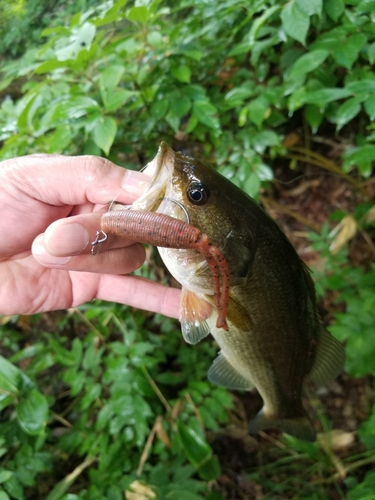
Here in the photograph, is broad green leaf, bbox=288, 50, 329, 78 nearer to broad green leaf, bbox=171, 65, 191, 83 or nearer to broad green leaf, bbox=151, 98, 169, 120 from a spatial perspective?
broad green leaf, bbox=171, 65, 191, 83

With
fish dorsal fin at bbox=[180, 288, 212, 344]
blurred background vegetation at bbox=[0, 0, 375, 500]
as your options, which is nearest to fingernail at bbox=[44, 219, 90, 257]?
fish dorsal fin at bbox=[180, 288, 212, 344]

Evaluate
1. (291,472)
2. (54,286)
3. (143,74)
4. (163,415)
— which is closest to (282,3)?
(143,74)

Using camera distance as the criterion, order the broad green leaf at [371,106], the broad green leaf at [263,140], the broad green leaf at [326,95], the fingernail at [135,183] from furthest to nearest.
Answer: the broad green leaf at [263,140]
the broad green leaf at [326,95]
the broad green leaf at [371,106]
the fingernail at [135,183]

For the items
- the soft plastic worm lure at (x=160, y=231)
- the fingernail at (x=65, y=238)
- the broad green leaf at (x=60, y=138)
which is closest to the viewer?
the soft plastic worm lure at (x=160, y=231)

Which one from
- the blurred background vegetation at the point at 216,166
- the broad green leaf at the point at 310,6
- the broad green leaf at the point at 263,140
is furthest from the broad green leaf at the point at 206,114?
the broad green leaf at the point at 310,6

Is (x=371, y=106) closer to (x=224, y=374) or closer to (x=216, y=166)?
(x=216, y=166)

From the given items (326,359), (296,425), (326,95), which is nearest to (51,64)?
(326,95)

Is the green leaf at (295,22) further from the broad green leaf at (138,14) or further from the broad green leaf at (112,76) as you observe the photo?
the broad green leaf at (112,76)
